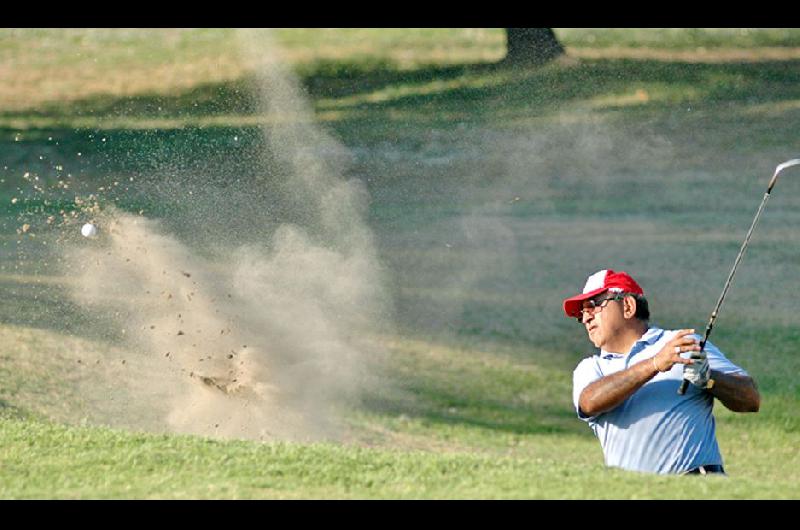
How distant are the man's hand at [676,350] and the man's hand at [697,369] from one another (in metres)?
0.03

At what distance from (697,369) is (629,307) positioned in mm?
656

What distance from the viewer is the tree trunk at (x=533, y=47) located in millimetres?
24594

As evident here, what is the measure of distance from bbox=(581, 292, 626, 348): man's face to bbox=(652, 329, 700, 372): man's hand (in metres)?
0.59

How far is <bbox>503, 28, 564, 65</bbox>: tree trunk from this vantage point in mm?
24594

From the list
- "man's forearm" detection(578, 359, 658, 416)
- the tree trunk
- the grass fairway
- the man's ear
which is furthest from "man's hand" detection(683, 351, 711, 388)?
the tree trunk

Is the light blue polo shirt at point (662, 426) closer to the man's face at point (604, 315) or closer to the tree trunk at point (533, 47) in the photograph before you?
the man's face at point (604, 315)

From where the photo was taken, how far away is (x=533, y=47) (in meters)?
24.7

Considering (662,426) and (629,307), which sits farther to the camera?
(629,307)

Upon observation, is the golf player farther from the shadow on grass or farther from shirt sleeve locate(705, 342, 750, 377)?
the shadow on grass

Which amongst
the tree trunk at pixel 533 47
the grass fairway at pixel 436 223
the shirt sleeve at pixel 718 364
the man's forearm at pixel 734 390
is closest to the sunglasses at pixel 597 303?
the shirt sleeve at pixel 718 364

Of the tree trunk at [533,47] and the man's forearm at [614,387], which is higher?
the tree trunk at [533,47]

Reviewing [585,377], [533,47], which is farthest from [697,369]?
[533,47]

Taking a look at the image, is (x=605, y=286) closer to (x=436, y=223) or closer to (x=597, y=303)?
(x=597, y=303)
